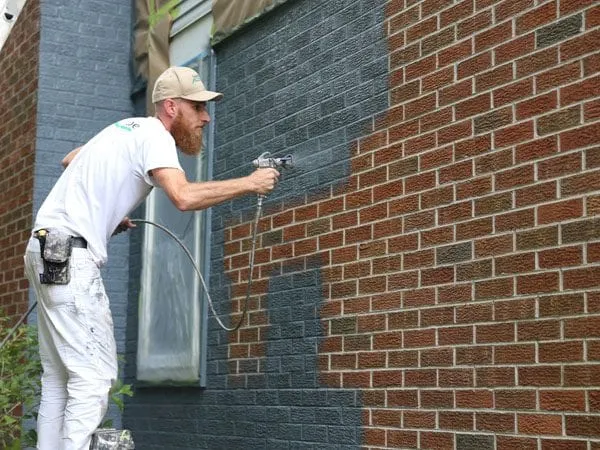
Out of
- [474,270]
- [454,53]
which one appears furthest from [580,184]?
[454,53]

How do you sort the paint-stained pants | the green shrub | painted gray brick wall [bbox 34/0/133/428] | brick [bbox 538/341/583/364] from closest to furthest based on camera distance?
brick [bbox 538/341/583/364] → the paint-stained pants → the green shrub → painted gray brick wall [bbox 34/0/133/428]

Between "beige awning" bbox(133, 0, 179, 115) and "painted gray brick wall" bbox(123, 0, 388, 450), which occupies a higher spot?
"beige awning" bbox(133, 0, 179, 115)

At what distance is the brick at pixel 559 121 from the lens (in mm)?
4062

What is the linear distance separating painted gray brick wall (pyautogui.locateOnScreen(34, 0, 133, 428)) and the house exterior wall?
1.76 m

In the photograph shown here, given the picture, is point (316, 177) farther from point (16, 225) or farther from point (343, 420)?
point (16, 225)

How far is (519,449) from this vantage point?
418 cm

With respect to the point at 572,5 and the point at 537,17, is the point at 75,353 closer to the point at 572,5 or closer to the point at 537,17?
the point at 537,17

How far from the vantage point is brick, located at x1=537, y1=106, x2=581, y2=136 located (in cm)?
406

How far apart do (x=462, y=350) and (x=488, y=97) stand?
1.06 metres

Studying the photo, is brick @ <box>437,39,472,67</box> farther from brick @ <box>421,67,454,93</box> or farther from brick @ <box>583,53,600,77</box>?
brick @ <box>583,53,600,77</box>

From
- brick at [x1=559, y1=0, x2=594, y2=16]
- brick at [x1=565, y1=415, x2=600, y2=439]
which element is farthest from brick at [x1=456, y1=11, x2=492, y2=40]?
brick at [x1=565, y1=415, x2=600, y2=439]

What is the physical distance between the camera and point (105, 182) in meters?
4.60

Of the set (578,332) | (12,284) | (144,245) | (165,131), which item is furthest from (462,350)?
(12,284)

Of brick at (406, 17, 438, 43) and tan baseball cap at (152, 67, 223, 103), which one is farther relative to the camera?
brick at (406, 17, 438, 43)
